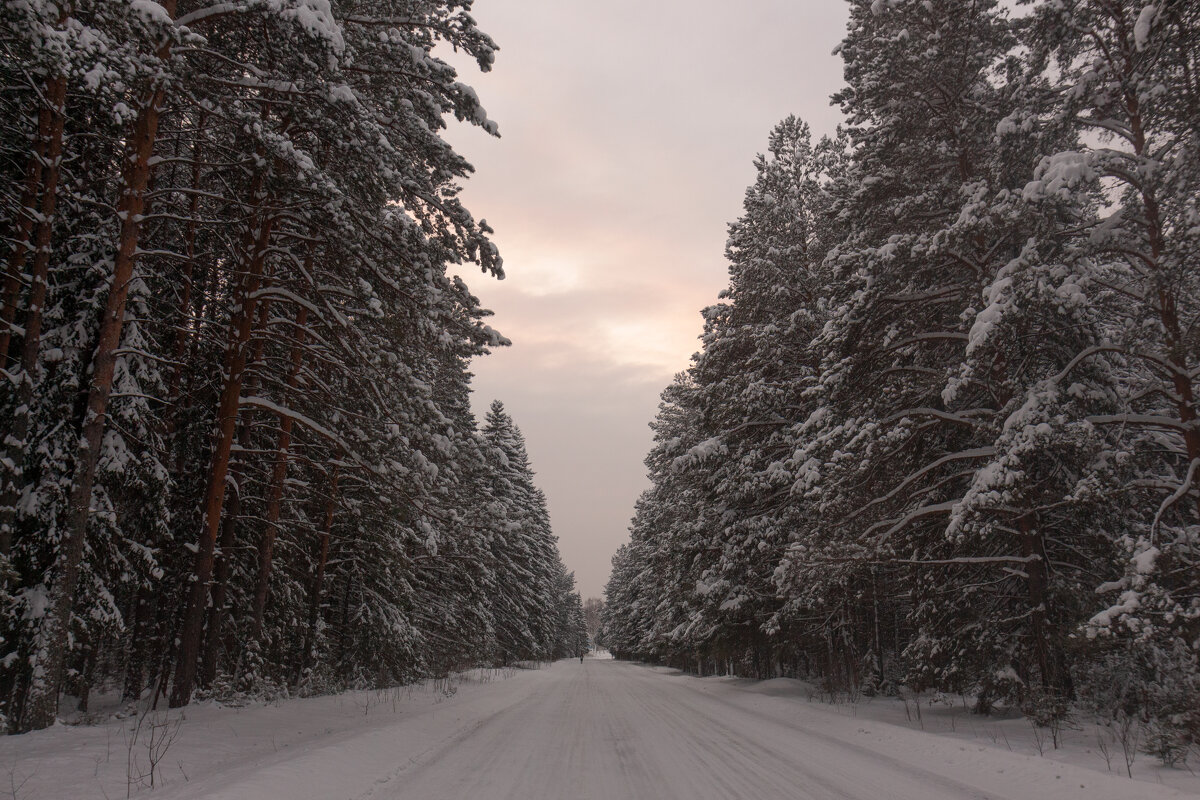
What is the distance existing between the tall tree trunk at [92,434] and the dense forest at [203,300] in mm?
30

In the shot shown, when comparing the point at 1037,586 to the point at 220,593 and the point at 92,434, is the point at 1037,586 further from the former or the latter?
the point at 92,434

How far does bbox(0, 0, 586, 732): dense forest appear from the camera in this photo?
7676 millimetres

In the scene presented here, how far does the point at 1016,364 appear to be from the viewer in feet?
38.1

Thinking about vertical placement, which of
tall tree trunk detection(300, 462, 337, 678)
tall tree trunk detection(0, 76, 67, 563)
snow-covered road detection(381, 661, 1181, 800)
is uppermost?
tall tree trunk detection(0, 76, 67, 563)

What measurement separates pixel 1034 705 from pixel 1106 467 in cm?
Answer: 399

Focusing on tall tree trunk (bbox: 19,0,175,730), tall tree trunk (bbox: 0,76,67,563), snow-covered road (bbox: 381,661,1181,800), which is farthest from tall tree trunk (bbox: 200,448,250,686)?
snow-covered road (bbox: 381,661,1181,800)

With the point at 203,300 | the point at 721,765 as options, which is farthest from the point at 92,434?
the point at 721,765

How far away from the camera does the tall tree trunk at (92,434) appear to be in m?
7.36

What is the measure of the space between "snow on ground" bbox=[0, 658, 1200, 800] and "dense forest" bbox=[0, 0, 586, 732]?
5.85 feet

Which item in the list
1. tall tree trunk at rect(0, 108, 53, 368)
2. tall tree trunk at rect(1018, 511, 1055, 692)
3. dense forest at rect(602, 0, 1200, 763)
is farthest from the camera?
tall tree trunk at rect(1018, 511, 1055, 692)

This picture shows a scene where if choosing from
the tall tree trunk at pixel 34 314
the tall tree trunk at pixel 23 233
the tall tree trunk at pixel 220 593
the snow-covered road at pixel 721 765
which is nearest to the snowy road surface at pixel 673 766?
the snow-covered road at pixel 721 765

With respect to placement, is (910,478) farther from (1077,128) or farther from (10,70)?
(10,70)

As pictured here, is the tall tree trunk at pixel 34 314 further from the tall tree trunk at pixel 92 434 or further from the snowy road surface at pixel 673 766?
the snowy road surface at pixel 673 766

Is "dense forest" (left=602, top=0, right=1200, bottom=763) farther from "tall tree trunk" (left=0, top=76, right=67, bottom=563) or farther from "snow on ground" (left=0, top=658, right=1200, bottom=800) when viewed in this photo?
"tall tree trunk" (left=0, top=76, right=67, bottom=563)
